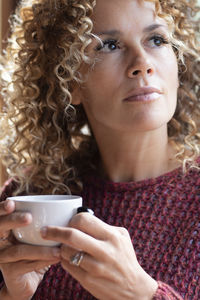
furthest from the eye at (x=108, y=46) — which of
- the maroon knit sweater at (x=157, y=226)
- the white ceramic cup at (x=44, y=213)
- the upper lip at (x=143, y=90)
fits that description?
the white ceramic cup at (x=44, y=213)

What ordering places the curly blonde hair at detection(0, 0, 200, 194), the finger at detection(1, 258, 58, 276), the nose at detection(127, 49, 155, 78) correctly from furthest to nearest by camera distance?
1. the curly blonde hair at detection(0, 0, 200, 194)
2. the nose at detection(127, 49, 155, 78)
3. the finger at detection(1, 258, 58, 276)

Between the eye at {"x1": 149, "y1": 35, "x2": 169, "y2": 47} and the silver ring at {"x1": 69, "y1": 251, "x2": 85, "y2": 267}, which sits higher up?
the eye at {"x1": 149, "y1": 35, "x2": 169, "y2": 47}

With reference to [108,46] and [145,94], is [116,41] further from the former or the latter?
[145,94]

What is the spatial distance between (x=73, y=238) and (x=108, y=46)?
584mm

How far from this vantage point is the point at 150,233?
4.04ft

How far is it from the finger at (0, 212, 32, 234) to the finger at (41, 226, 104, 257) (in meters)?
0.04

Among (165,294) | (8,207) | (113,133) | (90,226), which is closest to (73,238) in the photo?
(90,226)

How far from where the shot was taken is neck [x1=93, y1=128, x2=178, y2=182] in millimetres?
1312

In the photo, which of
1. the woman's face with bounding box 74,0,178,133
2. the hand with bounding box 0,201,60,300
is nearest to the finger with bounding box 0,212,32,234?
the hand with bounding box 0,201,60,300

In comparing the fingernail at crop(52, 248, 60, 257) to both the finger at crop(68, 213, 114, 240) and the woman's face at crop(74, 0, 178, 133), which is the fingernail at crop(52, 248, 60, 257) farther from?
the woman's face at crop(74, 0, 178, 133)

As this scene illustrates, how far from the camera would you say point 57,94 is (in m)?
1.39

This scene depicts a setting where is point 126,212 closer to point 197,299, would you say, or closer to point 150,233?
point 150,233

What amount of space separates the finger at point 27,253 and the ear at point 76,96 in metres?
0.55

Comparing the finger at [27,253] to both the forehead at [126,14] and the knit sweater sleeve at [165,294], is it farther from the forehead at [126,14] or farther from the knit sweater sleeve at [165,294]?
the forehead at [126,14]
